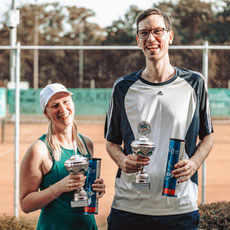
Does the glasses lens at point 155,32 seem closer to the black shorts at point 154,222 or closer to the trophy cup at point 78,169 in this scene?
the trophy cup at point 78,169

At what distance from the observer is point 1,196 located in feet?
24.7

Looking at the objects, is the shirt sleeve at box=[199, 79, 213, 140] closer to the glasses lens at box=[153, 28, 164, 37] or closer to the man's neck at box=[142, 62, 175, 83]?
the man's neck at box=[142, 62, 175, 83]

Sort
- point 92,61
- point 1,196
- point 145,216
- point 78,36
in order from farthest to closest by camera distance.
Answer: point 78,36 < point 92,61 < point 1,196 < point 145,216

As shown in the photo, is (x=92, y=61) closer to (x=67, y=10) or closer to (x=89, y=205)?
(x=67, y=10)

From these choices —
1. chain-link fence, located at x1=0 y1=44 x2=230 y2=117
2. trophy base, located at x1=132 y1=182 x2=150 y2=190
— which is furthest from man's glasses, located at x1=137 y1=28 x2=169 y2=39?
chain-link fence, located at x1=0 y1=44 x2=230 y2=117

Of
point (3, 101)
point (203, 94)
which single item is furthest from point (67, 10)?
point (203, 94)

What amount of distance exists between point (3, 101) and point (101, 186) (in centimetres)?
595

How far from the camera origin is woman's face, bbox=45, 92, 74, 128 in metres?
2.56

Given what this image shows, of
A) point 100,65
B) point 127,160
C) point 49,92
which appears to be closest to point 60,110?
point 49,92

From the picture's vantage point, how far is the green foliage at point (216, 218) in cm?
487

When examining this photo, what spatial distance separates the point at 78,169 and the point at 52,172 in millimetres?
290

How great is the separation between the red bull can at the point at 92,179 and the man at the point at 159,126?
0.45ft

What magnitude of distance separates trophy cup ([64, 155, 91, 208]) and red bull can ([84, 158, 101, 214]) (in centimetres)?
4

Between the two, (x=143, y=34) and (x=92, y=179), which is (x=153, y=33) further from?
(x=92, y=179)
